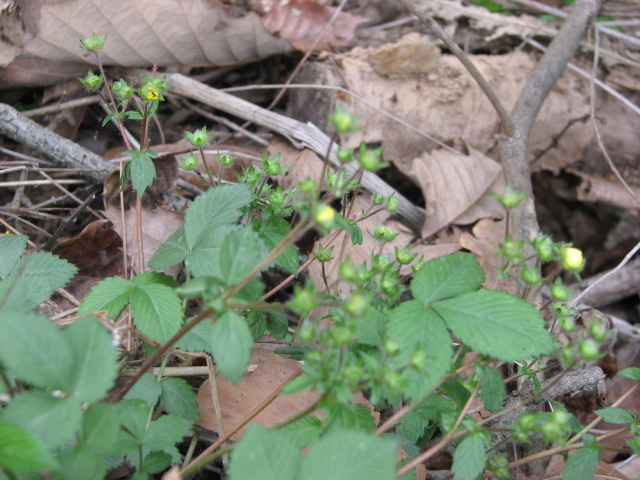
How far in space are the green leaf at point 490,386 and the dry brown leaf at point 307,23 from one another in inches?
87.8

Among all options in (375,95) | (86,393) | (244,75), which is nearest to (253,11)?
(244,75)

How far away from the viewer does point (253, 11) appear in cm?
304

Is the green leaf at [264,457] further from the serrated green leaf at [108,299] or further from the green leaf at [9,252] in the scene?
the green leaf at [9,252]

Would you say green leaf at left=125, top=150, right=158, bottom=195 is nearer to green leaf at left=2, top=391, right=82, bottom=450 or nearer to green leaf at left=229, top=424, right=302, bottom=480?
green leaf at left=2, top=391, right=82, bottom=450

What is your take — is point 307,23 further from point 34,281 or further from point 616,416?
point 616,416

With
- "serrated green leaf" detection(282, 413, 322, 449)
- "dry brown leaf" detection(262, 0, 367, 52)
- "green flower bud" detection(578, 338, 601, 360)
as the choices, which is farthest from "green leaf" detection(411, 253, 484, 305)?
"dry brown leaf" detection(262, 0, 367, 52)

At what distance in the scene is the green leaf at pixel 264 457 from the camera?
3.71 ft

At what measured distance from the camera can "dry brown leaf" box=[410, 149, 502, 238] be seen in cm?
273

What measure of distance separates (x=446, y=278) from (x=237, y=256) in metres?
0.62

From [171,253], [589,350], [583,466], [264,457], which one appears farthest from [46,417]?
[583,466]

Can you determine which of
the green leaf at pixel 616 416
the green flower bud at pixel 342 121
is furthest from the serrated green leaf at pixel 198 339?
the green leaf at pixel 616 416

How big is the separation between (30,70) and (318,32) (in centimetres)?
158

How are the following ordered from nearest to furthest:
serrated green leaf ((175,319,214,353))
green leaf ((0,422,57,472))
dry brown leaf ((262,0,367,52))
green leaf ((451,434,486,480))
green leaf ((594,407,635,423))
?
green leaf ((0,422,57,472))
green leaf ((451,434,486,480))
green leaf ((594,407,635,423))
serrated green leaf ((175,319,214,353))
dry brown leaf ((262,0,367,52))

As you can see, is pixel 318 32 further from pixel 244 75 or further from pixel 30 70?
pixel 30 70
